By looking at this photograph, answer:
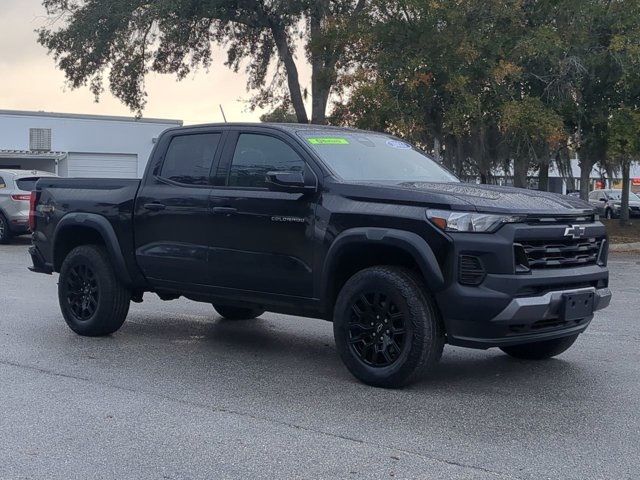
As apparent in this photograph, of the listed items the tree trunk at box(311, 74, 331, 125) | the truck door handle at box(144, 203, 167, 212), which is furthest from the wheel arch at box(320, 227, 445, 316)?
the tree trunk at box(311, 74, 331, 125)

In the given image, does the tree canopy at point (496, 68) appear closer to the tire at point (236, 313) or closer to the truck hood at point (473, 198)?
the tire at point (236, 313)

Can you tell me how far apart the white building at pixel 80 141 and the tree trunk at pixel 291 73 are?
447 inches

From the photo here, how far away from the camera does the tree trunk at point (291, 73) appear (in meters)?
26.8

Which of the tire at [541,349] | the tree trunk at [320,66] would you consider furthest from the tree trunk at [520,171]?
the tire at [541,349]

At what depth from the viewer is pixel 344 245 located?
6.33 meters

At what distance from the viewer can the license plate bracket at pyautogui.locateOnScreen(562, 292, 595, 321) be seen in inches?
236

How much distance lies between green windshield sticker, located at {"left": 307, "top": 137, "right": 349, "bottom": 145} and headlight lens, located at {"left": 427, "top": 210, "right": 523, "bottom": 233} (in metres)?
1.52

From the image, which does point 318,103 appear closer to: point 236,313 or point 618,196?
point 236,313

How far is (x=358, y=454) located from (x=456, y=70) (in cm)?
1655

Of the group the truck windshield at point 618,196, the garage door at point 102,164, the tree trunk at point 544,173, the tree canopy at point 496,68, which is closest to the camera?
the tree canopy at point 496,68

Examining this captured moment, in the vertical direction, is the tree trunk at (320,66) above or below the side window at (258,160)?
above

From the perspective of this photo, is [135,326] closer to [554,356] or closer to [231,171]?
[231,171]

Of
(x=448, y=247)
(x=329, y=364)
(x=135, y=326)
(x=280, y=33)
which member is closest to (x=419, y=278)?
(x=448, y=247)

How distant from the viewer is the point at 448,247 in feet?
19.2
